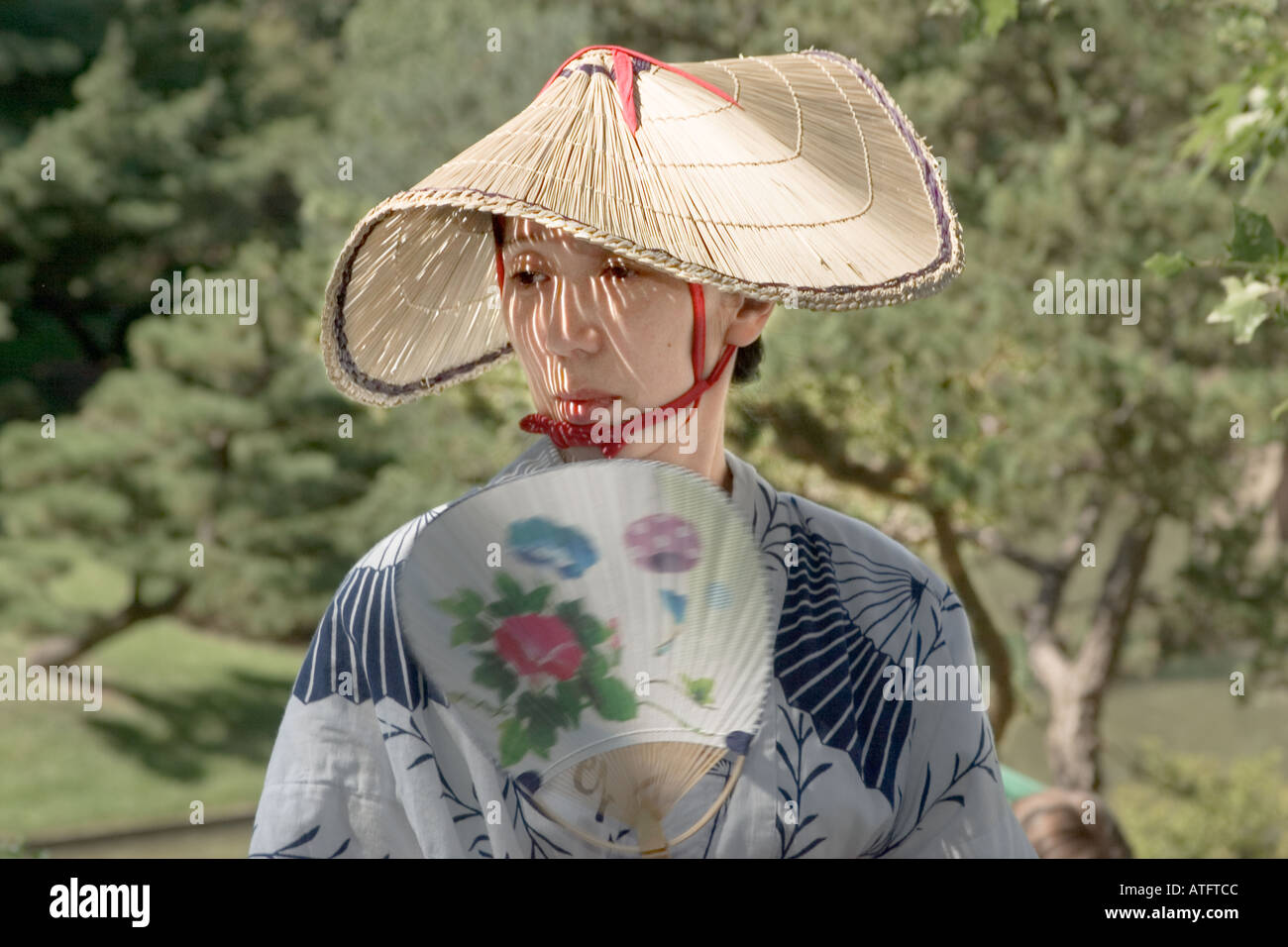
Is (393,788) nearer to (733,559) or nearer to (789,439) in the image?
(733,559)

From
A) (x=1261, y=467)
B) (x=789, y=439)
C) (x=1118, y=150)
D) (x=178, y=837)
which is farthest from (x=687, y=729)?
(x=178, y=837)

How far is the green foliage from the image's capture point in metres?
7.29

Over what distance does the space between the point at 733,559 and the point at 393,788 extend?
0.35 meters

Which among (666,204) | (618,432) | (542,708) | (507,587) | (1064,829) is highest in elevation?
(666,204)

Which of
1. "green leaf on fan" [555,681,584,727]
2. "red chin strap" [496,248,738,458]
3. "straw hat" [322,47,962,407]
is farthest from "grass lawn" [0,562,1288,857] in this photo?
"green leaf on fan" [555,681,584,727]

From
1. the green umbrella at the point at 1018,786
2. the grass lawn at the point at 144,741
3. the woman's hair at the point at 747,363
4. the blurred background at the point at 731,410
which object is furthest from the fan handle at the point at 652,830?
the grass lawn at the point at 144,741

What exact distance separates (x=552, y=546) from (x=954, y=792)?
1.48 feet

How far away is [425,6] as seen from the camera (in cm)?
1321

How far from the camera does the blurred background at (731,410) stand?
607 centimetres

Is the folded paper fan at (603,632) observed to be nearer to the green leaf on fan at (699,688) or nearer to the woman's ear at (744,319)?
the green leaf on fan at (699,688)

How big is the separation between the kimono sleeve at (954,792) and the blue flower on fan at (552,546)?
0.37 m

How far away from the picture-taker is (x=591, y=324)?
1184 millimetres

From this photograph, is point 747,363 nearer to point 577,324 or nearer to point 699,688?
point 577,324

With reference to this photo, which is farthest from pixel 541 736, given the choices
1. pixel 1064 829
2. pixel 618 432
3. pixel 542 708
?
pixel 1064 829
